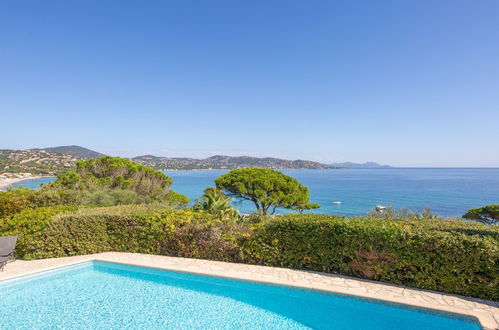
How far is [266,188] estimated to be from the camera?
19.6 m

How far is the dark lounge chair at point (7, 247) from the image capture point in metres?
6.68

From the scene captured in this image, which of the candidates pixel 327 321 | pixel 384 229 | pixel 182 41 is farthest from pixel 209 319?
pixel 182 41

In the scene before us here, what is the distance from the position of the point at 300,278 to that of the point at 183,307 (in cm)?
279

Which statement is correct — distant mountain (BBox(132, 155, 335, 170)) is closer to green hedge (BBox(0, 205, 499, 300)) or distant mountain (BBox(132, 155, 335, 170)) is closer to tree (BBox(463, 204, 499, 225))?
tree (BBox(463, 204, 499, 225))

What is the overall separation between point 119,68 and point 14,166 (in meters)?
86.8

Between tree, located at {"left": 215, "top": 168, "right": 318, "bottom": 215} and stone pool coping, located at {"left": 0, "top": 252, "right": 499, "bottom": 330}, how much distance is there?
1266 centimetres

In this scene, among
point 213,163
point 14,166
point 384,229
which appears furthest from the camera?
point 213,163

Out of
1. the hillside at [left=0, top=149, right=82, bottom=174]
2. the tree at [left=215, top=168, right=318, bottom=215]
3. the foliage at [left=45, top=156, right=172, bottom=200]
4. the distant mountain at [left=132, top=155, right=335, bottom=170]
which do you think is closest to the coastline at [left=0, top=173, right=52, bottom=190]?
the hillside at [left=0, top=149, right=82, bottom=174]

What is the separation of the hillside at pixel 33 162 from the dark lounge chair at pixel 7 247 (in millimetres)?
85121

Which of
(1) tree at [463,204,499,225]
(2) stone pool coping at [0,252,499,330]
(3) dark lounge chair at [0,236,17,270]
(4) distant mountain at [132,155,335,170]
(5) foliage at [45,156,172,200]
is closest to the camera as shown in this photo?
(2) stone pool coping at [0,252,499,330]

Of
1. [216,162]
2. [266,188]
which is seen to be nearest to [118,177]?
[266,188]

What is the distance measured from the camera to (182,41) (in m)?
15.8

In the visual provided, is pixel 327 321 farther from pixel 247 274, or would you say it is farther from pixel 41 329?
pixel 41 329

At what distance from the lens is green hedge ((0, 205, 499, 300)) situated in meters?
5.04
